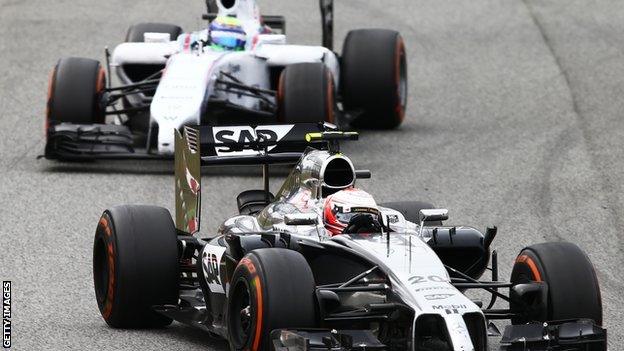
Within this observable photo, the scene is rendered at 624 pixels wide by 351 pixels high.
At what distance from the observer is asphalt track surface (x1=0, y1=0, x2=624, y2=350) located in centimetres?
1290

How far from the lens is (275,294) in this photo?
9.12 metres

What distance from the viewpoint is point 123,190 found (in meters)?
16.4

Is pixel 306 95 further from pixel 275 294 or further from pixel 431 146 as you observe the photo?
pixel 275 294

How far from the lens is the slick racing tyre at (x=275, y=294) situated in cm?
910

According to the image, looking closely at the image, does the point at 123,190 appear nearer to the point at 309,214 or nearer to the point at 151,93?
the point at 151,93

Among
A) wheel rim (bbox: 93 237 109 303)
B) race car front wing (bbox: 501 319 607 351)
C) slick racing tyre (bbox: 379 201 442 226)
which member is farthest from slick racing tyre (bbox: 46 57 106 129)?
race car front wing (bbox: 501 319 607 351)

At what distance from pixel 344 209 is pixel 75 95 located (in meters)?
8.15

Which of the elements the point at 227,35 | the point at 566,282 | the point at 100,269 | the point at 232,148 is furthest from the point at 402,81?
the point at 566,282

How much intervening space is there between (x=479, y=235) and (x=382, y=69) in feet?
30.1

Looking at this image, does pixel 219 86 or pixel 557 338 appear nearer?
pixel 557 338

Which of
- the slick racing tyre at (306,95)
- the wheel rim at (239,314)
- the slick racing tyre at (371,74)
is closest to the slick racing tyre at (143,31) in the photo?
the slick racing tyre at (371,74)

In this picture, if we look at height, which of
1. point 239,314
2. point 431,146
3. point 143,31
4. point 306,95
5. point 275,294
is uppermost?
point 143,31

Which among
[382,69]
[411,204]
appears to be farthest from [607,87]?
[411,204]

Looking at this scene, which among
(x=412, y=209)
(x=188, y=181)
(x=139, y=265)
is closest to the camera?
(x=139, y=265)
